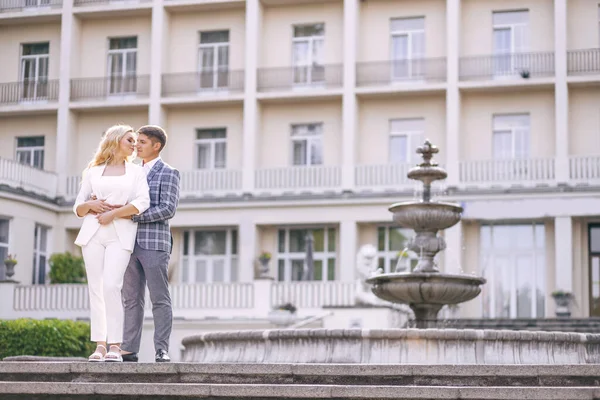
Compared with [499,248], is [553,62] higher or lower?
higher

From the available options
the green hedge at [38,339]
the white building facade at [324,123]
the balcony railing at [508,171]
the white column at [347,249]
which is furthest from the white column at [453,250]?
the green hedge at [38,339]

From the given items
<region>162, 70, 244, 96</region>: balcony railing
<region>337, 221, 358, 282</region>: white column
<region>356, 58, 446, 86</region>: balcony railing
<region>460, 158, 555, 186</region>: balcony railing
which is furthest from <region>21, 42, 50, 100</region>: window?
<region>460, 158, 555, 186</region>: balcony railing

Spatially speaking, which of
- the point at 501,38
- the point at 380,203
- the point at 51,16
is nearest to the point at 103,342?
the point at 380,203

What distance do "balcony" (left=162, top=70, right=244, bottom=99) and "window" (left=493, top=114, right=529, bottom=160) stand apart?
8.51m

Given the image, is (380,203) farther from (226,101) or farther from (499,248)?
(226,101)

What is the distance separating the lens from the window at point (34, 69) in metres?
41.3

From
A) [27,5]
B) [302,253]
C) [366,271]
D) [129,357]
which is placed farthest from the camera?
[27,5]

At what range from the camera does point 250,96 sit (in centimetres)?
3888

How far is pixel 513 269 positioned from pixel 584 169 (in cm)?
362

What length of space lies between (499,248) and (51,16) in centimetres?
1640

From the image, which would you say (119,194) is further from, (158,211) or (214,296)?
(214,296)

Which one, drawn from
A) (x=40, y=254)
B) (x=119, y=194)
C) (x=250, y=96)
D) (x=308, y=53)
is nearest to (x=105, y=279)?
(x=119, y=194)

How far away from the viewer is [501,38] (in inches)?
1506

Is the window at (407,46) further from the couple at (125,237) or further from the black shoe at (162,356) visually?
the black shoe at (162,356)
